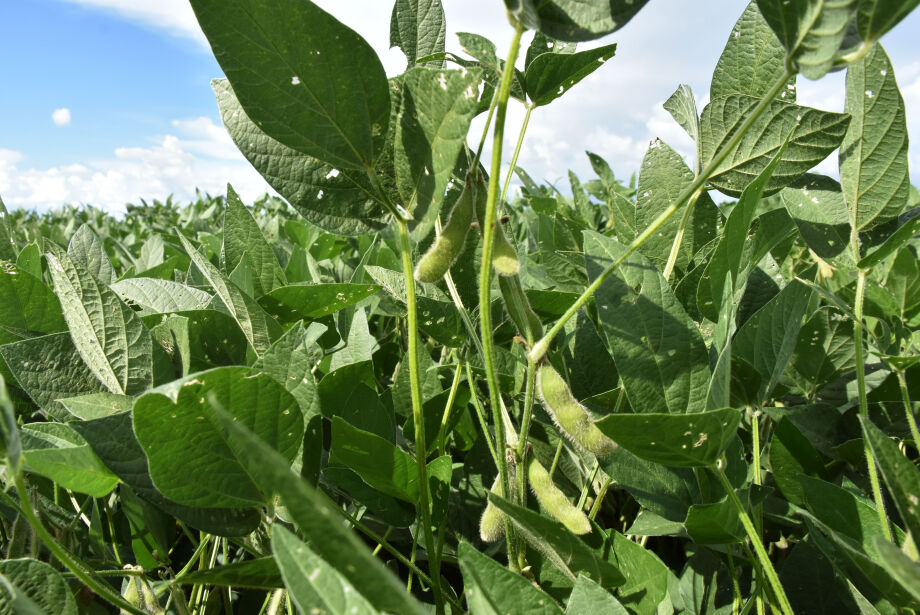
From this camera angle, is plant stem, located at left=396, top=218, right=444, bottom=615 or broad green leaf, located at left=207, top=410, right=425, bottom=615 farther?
plant stem, located at left=396, top=218, right=444, bottom=615

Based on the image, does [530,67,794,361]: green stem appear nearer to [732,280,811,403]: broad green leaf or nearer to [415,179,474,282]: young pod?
[415,179,474,282]: young pod

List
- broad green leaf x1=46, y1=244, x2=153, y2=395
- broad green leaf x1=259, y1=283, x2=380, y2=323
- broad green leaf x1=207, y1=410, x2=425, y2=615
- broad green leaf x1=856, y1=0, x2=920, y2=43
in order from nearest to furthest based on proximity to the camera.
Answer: broad green leaf x1=207, y1=410, x2=425, y2=615 → broad green leaf x1=856, y1=0, x2=920, y2=43 → broad green leaf x1=46, y1=244, x2=153, y2=395 → broad green leaf x1=259, y1=283, x2=380, y2=323

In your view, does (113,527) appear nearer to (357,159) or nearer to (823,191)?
(357,159)

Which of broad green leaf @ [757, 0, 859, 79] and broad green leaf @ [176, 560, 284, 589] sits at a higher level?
broad green leaf @ [757, 0, 859, 79]

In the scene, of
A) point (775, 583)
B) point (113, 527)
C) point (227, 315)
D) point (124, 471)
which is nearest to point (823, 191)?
point (775, 583)

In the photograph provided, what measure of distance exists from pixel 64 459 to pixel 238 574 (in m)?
0.25

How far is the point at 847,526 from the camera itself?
84cm

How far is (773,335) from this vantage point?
3.18 ft

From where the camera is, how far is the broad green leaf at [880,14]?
0.59 m

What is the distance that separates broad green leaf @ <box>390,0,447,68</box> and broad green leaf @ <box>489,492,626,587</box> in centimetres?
74

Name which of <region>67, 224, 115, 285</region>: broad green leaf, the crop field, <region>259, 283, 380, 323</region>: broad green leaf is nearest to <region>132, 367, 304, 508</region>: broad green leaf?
the crop field

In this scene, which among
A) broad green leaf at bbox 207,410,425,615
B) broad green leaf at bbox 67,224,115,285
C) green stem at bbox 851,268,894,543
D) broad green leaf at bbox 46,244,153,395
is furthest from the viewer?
broad green leaf at bbox 67,224,115,285

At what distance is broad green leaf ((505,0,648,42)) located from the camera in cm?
62

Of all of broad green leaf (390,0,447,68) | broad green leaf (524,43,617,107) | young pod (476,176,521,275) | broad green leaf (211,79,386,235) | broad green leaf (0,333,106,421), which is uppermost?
broad green leaf (390,0,447,68)
